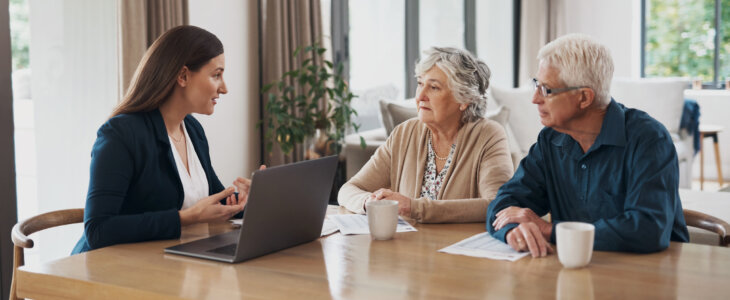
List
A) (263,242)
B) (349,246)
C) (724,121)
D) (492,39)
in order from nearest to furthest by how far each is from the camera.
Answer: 1. (263,242)
2. (349,246)
3. (724,121)
4. (492,39)

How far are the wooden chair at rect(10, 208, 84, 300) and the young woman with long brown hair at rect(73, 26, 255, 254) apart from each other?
13 cm

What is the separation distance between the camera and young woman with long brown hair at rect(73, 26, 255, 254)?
1720mm

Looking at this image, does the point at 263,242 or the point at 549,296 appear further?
the point at 263,242

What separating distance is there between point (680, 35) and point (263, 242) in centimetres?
703

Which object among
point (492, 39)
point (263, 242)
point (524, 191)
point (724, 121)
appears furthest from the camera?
point (492, 39)

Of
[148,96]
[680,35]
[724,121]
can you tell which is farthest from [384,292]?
[680,35]

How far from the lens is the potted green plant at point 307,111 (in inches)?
158

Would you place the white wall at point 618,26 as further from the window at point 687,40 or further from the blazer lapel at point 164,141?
the blazer lapel at point 164,141

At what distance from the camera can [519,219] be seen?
5.50ft

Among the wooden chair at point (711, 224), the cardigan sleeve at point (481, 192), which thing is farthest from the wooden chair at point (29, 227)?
the wooden chair at point (711, 224)

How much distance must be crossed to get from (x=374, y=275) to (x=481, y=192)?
89 cm

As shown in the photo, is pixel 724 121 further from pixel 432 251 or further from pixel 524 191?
pixel 432 251

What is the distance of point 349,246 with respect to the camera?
1.66m

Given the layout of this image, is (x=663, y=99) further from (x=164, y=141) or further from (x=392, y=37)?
(x=164, y=141)
